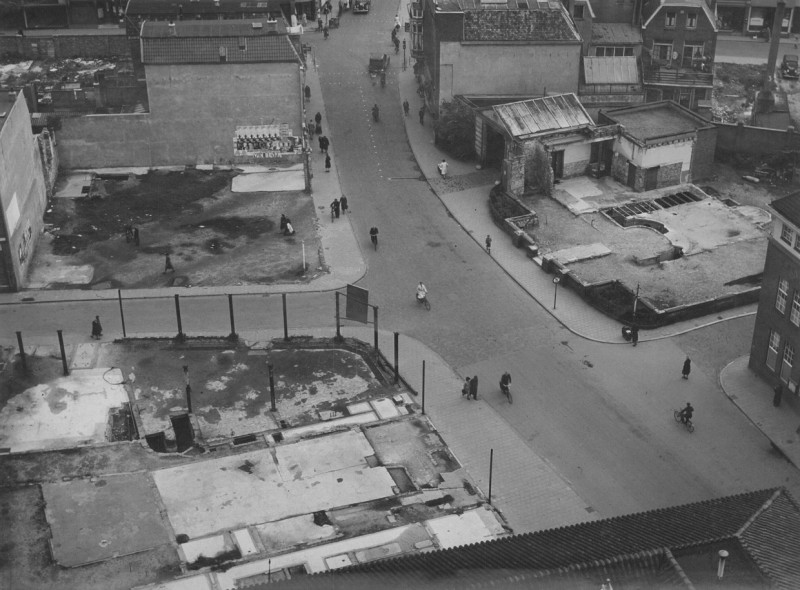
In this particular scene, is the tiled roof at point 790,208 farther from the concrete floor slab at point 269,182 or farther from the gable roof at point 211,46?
the gable roof at point 211,46

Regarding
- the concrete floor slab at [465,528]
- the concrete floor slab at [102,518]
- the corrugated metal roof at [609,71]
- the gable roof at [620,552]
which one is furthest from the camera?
the corrugated metal roof at [609,71]

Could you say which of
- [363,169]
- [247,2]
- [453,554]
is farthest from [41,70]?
[453,554]

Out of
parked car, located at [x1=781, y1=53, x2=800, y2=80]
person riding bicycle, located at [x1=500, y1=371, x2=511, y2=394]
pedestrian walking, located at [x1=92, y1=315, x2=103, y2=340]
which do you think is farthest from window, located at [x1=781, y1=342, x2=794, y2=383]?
parked car, located at [x1=781, y1=53, x2=800, y2=80]

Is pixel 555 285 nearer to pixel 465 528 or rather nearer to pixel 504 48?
pixel 465 528

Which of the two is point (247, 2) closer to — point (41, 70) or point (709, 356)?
point (41, 70)

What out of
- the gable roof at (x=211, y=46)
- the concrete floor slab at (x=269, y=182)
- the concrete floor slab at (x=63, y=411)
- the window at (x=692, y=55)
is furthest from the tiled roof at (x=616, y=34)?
the concrete floor slab at (x=63, y=411)

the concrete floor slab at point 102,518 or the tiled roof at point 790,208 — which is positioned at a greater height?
the tiled roof at point 790,208

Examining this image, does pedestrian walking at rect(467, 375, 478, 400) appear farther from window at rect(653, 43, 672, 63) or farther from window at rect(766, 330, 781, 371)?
window at rect(653, 43, 672, 63)
